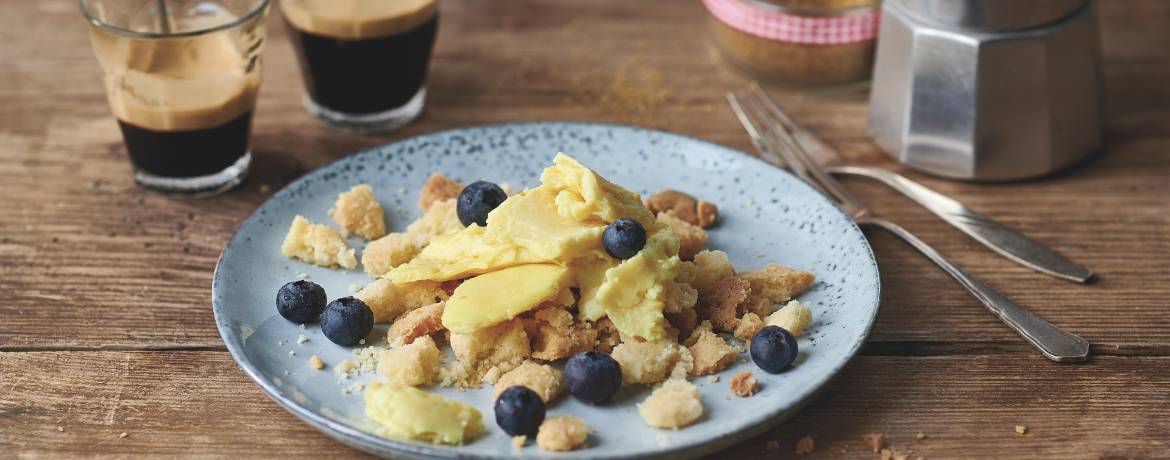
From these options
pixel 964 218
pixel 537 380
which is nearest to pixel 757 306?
pixel 537 380

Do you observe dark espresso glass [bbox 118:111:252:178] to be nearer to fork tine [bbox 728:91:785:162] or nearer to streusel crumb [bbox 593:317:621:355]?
streusel crumb [bbox 593:317:621:355]

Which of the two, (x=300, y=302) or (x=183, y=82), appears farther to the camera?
(x=183, y=82)

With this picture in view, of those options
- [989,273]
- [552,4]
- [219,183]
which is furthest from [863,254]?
[552,4]

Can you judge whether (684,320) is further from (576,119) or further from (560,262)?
(576,119)

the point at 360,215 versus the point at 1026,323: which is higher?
the point at 1026,323

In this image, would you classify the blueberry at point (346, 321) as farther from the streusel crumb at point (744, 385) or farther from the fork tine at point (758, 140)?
the fork tine at point (758, 140)

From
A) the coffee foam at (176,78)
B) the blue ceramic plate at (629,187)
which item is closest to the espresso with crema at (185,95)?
the coffee foam at (176,78)
